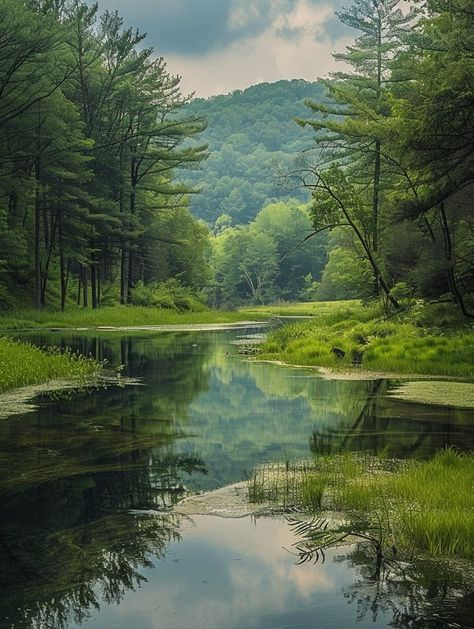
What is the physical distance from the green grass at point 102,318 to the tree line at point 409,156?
15.4 meters

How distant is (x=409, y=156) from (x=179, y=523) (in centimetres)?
990

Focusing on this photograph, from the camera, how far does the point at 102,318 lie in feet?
139

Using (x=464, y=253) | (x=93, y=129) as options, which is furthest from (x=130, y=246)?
(x=464, y=253)

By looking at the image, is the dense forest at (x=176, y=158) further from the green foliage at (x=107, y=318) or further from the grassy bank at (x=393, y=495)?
the grassy bank at (x=393, y=495)

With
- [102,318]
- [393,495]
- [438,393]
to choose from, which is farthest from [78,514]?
[102,318]

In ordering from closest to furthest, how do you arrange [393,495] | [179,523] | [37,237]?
[179,523] < [393,495] < [37,237]

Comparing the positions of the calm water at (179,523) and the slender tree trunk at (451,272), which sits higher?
the slender tree trunk at (451,272)

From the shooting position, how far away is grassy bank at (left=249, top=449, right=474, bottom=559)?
584cm

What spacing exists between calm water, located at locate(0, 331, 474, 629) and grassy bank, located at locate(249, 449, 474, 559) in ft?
1.44

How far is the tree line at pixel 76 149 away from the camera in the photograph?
3506 cm

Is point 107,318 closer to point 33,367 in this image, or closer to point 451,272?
point 33,367

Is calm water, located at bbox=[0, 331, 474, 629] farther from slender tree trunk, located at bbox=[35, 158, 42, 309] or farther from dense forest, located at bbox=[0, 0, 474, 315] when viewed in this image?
slender tree trunk, located at bbox=[35, 158, 42, 309]

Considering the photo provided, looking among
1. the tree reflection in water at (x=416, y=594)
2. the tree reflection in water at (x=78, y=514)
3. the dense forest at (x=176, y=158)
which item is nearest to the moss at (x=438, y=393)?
the dense forest at (x=176, y=158)

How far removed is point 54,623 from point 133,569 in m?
1.03
